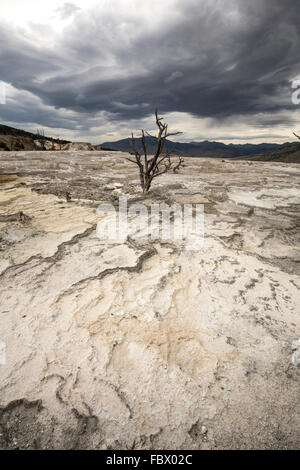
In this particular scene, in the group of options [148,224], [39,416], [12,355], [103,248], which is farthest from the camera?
[148,224]

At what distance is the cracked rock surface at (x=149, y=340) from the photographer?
3.18 ft

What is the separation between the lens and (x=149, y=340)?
131 centimetres

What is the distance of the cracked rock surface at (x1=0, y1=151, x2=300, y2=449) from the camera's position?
3.18 feet

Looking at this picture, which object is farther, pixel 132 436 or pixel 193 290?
pixel 193 290

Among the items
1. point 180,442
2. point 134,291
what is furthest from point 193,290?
point 180,442

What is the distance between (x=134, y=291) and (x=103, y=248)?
68 centimetres

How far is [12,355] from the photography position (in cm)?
123

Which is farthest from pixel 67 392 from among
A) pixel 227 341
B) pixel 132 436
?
pixel 227 341

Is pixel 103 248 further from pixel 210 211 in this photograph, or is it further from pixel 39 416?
pixel 210 211

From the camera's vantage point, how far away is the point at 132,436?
943 mm

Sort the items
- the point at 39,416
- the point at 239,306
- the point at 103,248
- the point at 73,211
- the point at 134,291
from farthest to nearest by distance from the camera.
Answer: the point at 73,211 < the point at 103,248 < the point at 134,291 < the point at 239,306 < the point at 39,416
